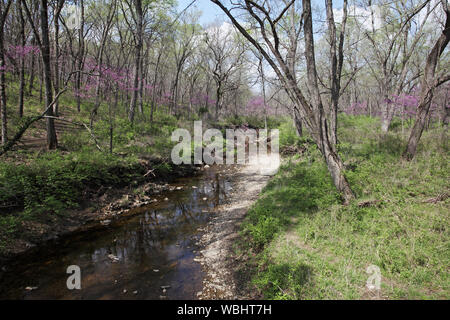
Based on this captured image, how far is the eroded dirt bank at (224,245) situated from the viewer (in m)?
3.96

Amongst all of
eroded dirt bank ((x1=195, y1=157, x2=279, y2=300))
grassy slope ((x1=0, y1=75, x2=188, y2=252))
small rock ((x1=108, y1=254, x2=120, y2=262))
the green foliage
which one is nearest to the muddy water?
small rock ((x1=108, y1=254, x2=120, y2=262))

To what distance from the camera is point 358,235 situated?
4293 millimetres

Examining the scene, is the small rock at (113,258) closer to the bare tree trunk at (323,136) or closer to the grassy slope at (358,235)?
the grassy slope at (358,235)

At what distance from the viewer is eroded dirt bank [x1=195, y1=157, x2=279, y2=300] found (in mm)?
3963

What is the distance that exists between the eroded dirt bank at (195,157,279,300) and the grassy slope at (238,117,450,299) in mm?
413

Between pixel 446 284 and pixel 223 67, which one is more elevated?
pixel 223 67

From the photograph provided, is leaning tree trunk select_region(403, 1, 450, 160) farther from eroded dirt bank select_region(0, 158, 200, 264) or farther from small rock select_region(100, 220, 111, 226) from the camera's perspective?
small rock select_region(100, 220, 111, 226)

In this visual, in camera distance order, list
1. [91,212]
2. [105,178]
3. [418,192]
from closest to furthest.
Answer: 1. [418,192]
2. [91,212]
3. [105,178]

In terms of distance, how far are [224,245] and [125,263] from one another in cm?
215

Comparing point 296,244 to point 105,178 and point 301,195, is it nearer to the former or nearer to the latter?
point 301,195
